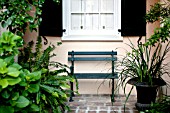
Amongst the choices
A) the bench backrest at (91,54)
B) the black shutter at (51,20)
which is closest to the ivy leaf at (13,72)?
the bench backrest at (91,54)

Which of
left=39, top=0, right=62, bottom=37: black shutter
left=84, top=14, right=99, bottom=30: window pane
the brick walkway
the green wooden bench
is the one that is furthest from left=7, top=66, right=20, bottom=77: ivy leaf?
left=84, top=14, right=99, bottom=30: window pane

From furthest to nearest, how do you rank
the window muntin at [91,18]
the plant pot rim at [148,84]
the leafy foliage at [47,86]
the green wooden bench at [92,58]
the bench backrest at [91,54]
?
the window muntin at [91,18]
the bench backrest at [91,54]
the green wooden bench at [92,58]
the plant pot rim at [148,84]
the leafy foliage at [47,86]

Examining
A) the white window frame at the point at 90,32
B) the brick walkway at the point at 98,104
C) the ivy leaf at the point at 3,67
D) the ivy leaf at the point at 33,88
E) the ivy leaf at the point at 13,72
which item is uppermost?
the white window frame at the point at 90,32

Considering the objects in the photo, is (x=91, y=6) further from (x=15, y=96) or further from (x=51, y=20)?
(x=15, y=96)

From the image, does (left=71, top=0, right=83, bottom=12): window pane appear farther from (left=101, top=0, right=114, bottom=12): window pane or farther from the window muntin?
(left=101, top=0, right=114, bottom=12): window pane

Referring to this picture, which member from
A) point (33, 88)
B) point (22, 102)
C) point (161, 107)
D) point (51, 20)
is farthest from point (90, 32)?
point (22, 102)

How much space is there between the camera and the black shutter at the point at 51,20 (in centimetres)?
523

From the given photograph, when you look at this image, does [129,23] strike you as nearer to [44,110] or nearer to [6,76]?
[44,110]

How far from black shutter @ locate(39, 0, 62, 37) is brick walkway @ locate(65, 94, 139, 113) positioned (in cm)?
119

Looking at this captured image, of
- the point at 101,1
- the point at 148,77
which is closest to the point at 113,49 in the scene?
the point at 101,1

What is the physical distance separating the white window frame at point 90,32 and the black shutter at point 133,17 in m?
0.09

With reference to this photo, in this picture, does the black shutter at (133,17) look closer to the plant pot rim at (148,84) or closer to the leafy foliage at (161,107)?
the plant pot rim at (148,84)

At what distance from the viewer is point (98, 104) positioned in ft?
15.1

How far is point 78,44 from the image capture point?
5.32m
